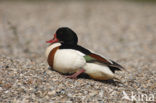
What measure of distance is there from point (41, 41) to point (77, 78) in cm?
606

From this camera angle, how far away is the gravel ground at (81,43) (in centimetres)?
458

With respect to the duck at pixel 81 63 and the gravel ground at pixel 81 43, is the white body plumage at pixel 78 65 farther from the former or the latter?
the gravel ground at pixel 81 43

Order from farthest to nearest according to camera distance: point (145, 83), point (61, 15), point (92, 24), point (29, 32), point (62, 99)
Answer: point (61, 15) → point (92, 24) → point (29, 32) → point (145, 83) → point (62, 99)

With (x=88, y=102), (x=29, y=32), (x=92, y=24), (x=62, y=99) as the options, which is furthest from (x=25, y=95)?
(x=92, y=24)

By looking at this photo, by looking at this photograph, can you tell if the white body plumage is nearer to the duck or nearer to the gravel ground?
the duck

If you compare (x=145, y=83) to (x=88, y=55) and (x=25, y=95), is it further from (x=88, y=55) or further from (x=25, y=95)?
(x=25, y=95)

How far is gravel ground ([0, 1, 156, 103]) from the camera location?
458 centimetres

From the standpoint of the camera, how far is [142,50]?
1075 cm

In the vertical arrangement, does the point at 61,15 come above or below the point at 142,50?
above

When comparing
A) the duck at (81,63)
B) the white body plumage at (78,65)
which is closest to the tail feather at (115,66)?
the duck at (81,63)

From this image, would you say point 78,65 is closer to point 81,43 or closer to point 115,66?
point 115,66

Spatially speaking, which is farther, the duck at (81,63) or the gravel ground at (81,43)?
the duck at (81,63)

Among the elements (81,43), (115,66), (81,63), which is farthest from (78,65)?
(81,43)

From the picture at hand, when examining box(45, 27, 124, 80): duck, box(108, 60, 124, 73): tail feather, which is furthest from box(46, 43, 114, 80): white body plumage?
box(108, 60, 124, 73): tail feather
